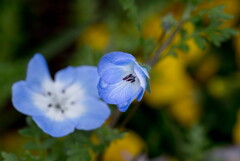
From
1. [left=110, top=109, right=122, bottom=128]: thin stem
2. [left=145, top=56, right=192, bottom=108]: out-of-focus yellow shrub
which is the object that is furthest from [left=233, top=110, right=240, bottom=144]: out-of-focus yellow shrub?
[left=110, top=109, right=122, bottom=128]: thin stem

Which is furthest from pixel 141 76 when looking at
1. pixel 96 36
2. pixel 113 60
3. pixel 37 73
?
pixel 96 36

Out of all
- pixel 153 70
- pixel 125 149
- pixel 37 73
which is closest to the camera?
pixel 37 73

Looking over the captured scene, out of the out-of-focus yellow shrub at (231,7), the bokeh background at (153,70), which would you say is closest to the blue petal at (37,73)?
the bokeh background at (153,70)

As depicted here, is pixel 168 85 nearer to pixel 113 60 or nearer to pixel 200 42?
pixel 200 42

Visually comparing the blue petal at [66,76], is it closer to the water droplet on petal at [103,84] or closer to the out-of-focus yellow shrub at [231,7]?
the water droplet on petal at [103,84]

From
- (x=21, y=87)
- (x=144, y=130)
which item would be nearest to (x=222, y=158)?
(x=144, y=130)

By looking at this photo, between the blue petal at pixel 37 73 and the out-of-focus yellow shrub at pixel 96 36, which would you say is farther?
the out-of-focus yellow shrub at pixel 96 36

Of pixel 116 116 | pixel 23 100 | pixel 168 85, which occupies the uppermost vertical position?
pixel 23 100
